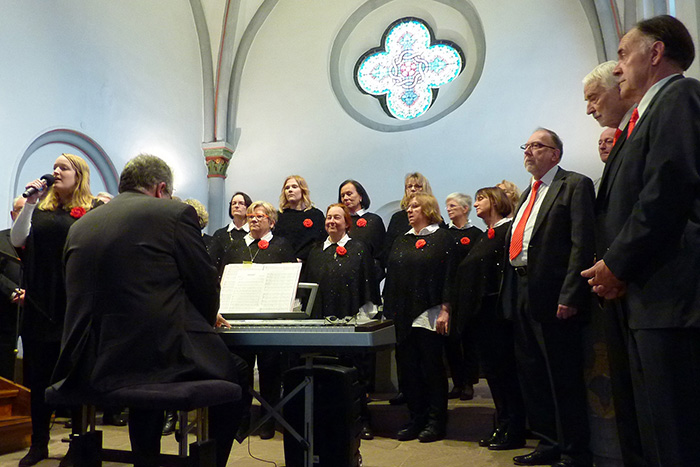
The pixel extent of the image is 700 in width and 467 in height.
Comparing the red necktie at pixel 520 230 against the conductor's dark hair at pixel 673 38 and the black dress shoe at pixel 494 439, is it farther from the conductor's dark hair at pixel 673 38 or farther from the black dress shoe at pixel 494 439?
the conductor's dark hair at pixel 673 38

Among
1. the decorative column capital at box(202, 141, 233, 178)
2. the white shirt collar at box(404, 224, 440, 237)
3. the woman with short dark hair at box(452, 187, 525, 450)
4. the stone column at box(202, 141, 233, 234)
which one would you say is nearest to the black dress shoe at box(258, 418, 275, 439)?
the woman with short dark hair at box(452, 187, 525, 450)

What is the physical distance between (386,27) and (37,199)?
7.75 m

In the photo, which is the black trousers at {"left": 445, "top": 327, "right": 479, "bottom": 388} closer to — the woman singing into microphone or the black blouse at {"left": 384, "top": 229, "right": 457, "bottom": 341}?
the black blouse at {"left": 384, "top": 229, "right": 457, "bottom": 341}

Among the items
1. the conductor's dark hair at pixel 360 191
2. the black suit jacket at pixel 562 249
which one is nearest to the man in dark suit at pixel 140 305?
the black suit jacket at pixel 562 249

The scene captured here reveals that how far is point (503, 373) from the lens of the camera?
385 cm

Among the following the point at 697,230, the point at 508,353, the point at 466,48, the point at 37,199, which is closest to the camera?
the point at 697,230

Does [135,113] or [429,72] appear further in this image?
[429,72]

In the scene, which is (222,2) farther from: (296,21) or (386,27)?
(386,27)

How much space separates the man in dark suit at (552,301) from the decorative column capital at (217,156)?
7.35m

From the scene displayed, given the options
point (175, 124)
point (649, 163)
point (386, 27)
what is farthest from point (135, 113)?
point (649, 163)

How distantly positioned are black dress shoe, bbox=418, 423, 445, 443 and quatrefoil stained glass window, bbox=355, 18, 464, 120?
6.38 metres

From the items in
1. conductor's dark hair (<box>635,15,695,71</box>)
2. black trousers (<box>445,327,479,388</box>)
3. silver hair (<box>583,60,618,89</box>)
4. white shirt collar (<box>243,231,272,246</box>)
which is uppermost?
silver hair (<box>583,60,618,89</box>)

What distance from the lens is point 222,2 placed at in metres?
10.2

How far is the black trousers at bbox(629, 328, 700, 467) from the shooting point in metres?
1.76
